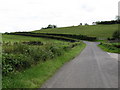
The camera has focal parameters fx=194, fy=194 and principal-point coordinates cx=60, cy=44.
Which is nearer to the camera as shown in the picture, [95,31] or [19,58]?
[19,58]

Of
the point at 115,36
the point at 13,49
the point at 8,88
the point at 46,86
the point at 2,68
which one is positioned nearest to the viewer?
the point at 8,88

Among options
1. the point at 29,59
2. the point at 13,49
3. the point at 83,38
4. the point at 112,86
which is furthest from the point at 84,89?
the point at 83,38

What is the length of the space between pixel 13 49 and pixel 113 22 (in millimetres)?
140005

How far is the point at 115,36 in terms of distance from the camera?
88.6 meters

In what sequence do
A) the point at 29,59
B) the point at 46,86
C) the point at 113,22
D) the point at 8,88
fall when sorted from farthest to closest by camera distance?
1. the point at 113,22
2. the point at 29,59
3. the point at 46,86
4. the point at 8,88

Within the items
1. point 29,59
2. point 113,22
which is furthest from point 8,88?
point 113,22

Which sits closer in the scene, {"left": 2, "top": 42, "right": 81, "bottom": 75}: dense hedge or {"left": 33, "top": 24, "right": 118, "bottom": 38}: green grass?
{"left": 2, "top": 42, "right": 81, "bottom": 75}: dense hedge

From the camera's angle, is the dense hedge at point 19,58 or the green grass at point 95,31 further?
the green grass at point 95,31

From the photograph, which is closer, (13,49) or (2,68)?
(2,68)

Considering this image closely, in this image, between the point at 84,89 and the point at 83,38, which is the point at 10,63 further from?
the point at 83,38

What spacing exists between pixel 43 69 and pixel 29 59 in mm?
1177

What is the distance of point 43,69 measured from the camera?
1310 cm

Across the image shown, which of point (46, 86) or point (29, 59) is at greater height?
point (29, 59)

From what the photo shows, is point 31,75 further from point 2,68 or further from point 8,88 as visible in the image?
point 8,88
